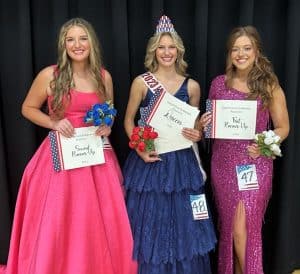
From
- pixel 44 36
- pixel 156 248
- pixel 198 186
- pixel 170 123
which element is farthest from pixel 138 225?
pixel 44 36

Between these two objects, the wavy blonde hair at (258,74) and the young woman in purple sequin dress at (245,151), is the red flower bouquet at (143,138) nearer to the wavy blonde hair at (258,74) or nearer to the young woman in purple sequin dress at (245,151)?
the young woman in purple sequin dress at (245,151)

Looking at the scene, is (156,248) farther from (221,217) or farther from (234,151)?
(234,151)

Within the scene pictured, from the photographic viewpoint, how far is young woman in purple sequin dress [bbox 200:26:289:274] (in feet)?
6.52

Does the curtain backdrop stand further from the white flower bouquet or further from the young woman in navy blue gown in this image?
the white flower bouquet

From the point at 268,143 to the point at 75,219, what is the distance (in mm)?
991

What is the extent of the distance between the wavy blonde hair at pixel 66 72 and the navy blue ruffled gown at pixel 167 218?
0.31 meters

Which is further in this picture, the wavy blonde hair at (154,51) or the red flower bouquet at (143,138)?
the wavy blonde hair at (154,51)

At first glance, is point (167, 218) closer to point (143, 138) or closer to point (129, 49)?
point (143, 138)

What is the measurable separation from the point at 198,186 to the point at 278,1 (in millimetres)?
1281

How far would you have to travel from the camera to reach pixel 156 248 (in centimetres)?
192

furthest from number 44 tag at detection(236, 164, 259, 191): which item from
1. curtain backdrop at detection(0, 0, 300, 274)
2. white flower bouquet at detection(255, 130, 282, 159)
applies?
curtain backdrop at detection(0, 0, 300, 274)

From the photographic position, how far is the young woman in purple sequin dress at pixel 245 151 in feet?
6.52

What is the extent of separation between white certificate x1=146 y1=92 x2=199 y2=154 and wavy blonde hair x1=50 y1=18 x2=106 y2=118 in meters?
0.29

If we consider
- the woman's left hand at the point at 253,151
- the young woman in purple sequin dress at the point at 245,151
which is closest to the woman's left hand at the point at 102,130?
the young woman in purple sequin dress at the point at 245,151
